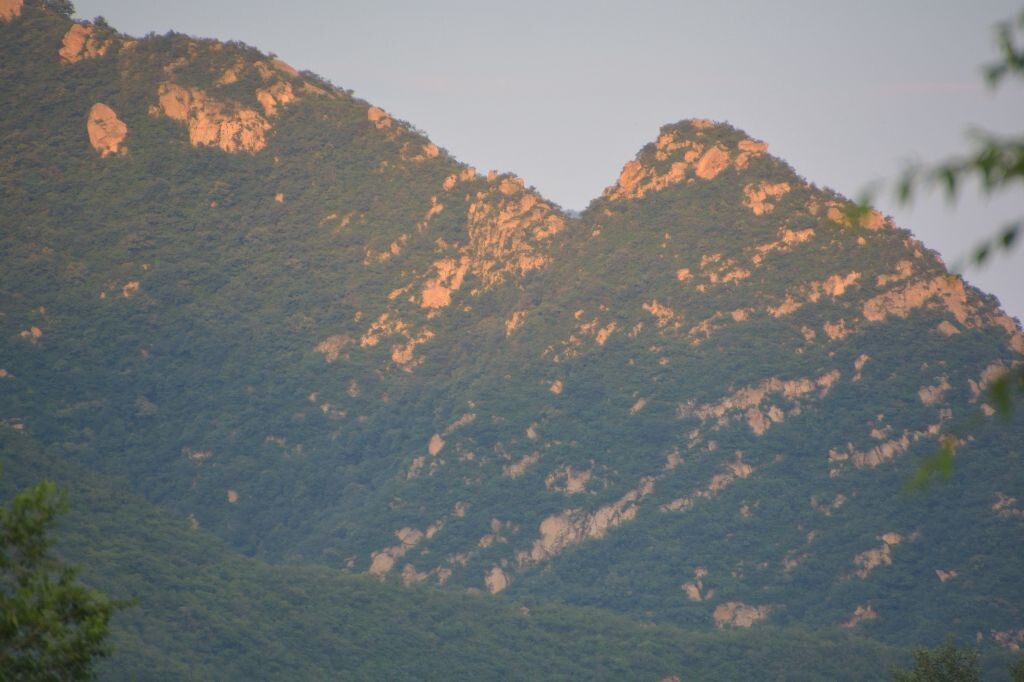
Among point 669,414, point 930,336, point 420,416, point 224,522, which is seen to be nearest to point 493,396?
point 420,416

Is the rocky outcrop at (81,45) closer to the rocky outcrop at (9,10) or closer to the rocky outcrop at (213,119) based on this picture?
the rocky outcrop at (9,10)

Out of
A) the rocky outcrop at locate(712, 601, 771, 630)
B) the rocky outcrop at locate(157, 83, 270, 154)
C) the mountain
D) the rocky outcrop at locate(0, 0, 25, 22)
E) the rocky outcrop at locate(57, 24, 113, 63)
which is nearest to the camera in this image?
the rocky outcrop at locate(712, 601, 771, 630)

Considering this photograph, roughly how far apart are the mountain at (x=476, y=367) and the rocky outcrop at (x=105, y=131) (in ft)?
0.82

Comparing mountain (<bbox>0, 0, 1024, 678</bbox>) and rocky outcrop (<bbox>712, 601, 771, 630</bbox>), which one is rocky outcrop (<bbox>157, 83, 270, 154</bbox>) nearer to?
mountain (<bbox>0, 0, 1024, 678</bbox>)

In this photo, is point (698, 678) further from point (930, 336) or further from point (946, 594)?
point (930, 336)

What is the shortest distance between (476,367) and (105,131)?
137 feet

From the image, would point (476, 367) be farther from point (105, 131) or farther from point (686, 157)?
point (105, 131)

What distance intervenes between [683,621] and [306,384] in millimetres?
41090

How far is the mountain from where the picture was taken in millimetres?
95562

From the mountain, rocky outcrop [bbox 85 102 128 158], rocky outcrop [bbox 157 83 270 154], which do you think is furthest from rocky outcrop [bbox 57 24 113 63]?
rocky outcrop [bbox 157 83 270 154]

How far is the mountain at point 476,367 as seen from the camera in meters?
95.6

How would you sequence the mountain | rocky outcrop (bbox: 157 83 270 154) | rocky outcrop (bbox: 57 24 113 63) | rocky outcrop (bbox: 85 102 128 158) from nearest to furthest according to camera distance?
1. the mountain
2. rocky outcrop (bbox: 85 102 128 158)
3. rocky outcrop (bbox: 157 83 270 154)
4. rocky outcrop (bbox: 57 24 113 63)

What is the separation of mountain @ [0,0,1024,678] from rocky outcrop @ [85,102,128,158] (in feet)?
0.82

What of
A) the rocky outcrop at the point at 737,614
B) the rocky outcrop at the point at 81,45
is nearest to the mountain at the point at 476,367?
the rocky outcrop at the point at 737,614
